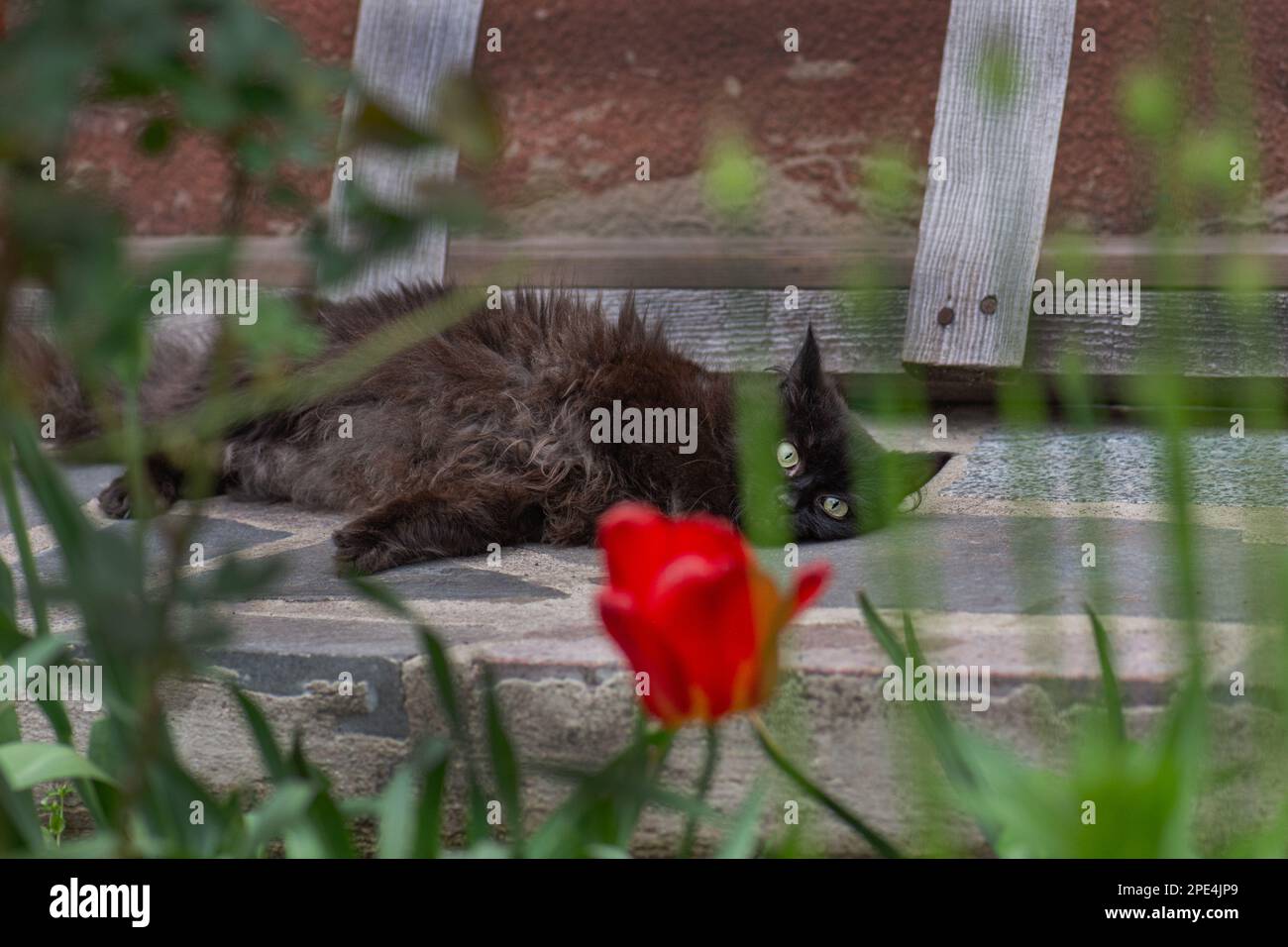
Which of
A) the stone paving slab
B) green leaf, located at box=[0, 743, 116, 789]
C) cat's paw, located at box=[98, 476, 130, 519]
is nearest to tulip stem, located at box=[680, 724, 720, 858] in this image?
the stone paving slab

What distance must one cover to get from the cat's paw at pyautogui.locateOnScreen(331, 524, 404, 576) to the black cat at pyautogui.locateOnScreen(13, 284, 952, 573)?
0.06m

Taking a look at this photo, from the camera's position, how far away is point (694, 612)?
2.71ft

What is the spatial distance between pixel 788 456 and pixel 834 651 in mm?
1193

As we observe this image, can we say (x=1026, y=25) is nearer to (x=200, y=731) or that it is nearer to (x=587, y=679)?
(x=587, y=679)

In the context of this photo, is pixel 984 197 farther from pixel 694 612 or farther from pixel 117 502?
pixel 694 612

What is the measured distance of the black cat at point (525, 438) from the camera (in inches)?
105

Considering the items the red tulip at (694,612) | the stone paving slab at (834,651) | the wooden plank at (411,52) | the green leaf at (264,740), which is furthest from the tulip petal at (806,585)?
the wooden plank at (411,52)

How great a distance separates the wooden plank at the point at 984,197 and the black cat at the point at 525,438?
51 centimetres

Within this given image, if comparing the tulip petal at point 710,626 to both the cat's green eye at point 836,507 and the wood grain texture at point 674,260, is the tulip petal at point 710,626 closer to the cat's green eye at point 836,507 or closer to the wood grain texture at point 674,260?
the cat's green eye at point 836,507

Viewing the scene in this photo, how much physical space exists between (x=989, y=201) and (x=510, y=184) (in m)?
1.43

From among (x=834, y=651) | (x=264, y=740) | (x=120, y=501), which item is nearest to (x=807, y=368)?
(x=834, y=651)

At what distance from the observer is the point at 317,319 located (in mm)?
3193

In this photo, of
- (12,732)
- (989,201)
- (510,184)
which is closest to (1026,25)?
(989,201)

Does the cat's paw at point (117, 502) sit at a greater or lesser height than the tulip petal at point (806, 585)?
lesser
